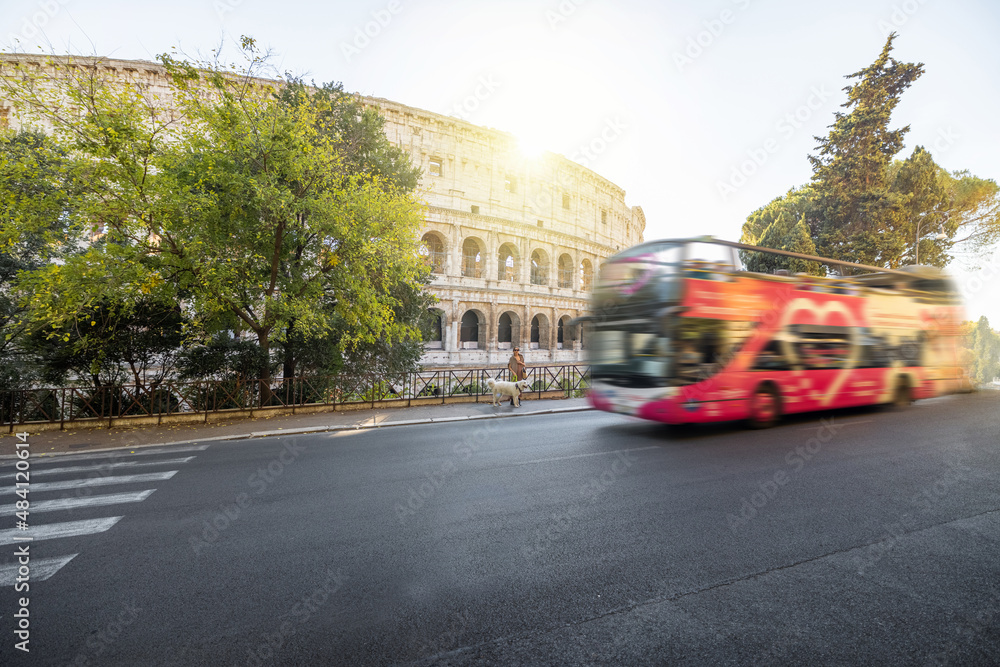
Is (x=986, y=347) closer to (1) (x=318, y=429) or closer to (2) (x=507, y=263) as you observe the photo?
(2) (x=507, y=263)

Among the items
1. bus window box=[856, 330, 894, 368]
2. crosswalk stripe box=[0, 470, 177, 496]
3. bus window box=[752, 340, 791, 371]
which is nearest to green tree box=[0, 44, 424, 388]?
crosswalk stripe box=[0, 470, 177, 496]

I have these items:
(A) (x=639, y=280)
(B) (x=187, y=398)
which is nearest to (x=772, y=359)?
(A) (x=639, y=280)

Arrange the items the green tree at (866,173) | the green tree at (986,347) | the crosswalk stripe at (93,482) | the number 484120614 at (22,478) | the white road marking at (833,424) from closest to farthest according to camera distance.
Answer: the number 484120614 at (22,478) < the crosswalk stripe at (93,482) < the white road marking at (833,424) < the green tree at (866,173) < the green tree at (986,347)

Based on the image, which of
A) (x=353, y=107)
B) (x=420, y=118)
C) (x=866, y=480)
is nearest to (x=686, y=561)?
(x=866, y=480)

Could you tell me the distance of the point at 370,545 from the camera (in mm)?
3754

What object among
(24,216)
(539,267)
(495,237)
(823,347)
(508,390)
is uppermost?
(495,237)

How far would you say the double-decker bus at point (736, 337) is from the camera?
→ 24.7ft

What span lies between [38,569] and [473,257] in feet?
107

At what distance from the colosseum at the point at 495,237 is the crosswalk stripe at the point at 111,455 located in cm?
2129

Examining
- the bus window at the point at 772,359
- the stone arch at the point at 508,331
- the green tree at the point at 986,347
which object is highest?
the stone arch at the point at 508,331

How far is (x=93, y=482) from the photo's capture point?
589 centimetres

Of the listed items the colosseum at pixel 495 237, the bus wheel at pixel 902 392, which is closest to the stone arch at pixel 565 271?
the colosseum at pixel 495 237

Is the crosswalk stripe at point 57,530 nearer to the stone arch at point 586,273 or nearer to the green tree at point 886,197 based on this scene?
the green tree at point 886,197

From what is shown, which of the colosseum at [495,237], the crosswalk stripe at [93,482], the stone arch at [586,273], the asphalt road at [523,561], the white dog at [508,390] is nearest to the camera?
the asphalt road at [523,561]
